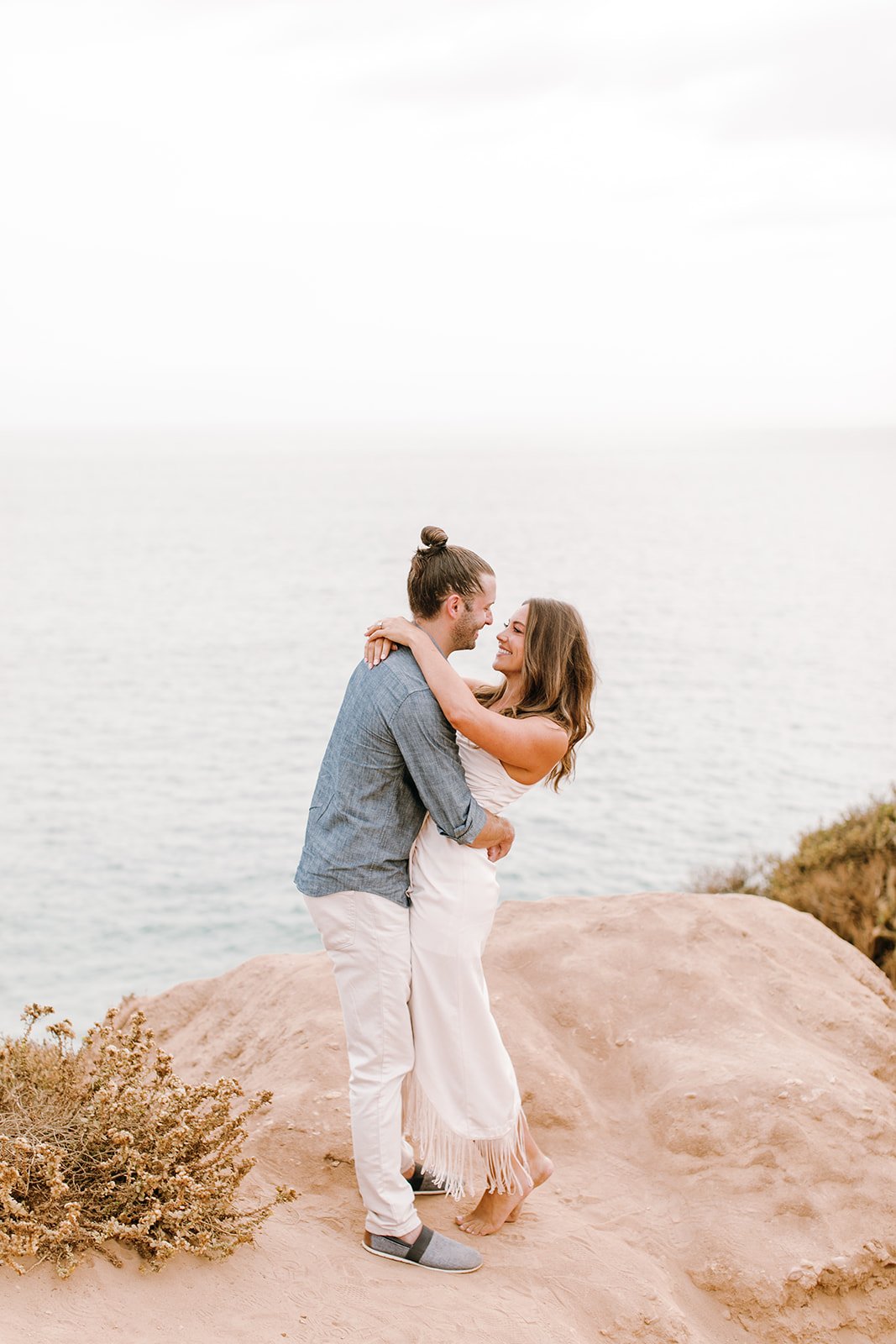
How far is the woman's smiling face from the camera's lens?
4.50 metres

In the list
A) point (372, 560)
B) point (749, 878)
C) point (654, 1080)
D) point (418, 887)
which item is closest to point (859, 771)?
point (749, 878)

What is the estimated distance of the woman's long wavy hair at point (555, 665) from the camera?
445cm

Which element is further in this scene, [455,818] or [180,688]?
[180,688]

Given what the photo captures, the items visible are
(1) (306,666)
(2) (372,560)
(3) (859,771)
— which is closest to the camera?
(3) (859,771)

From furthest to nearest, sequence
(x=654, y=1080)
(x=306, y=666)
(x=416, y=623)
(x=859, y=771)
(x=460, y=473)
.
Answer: (x=460, y=473)
(x=306, y=666)
(x=859, y=771)
(x=654, y=1080)
(x=416, y=623)

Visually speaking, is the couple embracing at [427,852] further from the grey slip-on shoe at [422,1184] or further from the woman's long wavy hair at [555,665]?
the grey slip-on shoe at [422,1184]

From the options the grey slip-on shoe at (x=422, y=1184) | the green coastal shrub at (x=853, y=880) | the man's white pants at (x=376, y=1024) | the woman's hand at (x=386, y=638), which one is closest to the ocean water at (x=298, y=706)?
the green coastal shrub at (x=853, y=880)

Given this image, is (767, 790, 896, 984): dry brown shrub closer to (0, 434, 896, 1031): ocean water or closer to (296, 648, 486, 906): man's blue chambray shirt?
(296, 648, 486, 906): man's blue chambray shirt

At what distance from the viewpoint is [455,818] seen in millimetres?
4203

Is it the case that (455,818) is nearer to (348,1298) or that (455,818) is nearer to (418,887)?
(418,887)

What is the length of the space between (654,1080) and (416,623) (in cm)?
302

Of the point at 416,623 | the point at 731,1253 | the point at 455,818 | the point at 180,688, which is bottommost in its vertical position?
the point at 180,688

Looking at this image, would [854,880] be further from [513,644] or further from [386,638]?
[386,638]

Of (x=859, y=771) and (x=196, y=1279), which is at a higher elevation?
(x=196, y=1279)
